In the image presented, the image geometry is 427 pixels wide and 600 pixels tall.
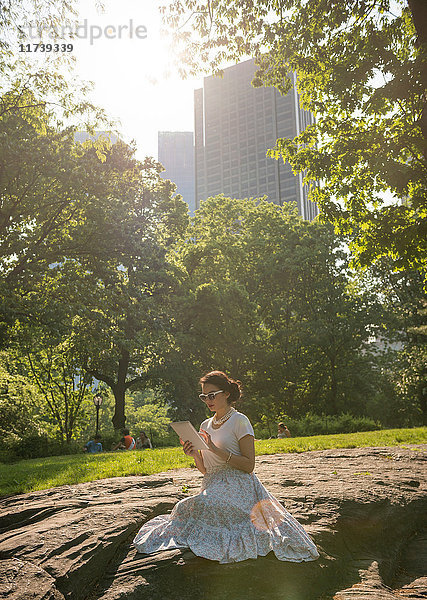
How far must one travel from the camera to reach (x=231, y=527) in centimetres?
460

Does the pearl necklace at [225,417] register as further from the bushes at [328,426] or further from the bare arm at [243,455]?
the bushes at [328,426]

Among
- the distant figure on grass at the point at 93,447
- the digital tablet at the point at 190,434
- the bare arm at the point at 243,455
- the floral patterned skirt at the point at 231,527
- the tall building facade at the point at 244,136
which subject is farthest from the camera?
the tall building facade at the point at 244,136

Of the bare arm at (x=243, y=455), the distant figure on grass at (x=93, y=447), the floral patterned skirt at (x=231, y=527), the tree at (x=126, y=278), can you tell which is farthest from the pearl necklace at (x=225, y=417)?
the distant figure on grass at (x=93, y=447)

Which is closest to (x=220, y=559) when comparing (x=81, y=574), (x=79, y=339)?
(x=81, y=574)

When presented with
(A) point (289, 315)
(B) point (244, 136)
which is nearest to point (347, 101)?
(A) point (289, 315)

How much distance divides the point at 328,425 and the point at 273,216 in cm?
1986

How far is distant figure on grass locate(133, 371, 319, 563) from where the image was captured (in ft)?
14.8

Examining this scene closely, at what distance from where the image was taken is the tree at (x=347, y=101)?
12.2m

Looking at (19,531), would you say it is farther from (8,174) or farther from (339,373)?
(339,373)

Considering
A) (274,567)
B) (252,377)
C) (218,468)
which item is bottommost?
(274,567)

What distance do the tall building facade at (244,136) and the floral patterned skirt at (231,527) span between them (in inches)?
6609

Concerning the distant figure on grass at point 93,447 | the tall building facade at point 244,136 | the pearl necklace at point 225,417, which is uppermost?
the tall building facade at point 244,136

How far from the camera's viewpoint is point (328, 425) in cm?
2745

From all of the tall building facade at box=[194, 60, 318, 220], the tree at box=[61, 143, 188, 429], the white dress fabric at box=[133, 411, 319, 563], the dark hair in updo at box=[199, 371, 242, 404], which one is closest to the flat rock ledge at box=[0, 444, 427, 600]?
the white dress fabric at box=[133, 411, 319, 563]
